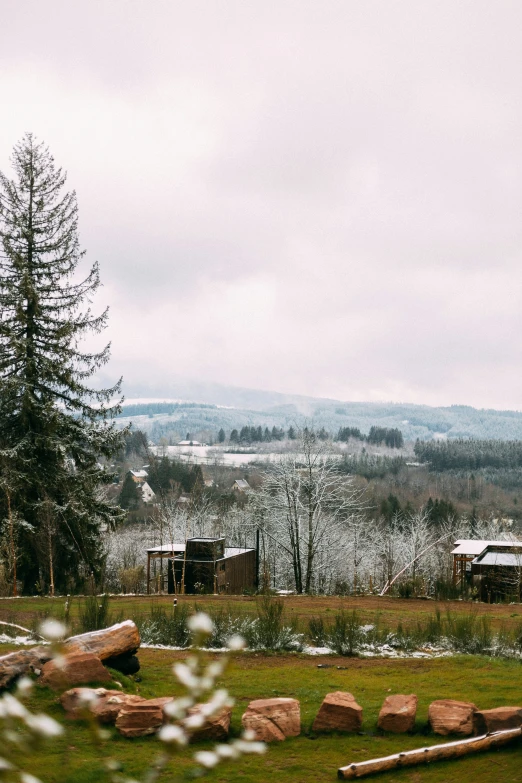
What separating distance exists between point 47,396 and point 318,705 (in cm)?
1578

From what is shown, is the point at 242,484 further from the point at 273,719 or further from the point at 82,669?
the point at 273,719

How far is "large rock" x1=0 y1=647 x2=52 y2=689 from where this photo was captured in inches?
282

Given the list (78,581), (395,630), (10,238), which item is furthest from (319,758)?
(10,238)

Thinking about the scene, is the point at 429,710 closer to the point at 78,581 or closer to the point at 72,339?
the point at 78,581

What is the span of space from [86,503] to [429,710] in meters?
16.1

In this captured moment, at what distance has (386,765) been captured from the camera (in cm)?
588

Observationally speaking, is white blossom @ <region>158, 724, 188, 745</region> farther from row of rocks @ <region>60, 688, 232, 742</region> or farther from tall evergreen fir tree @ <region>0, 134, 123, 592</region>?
tall evergreen fir tree @ <region>0, 134, 123, 592</region>

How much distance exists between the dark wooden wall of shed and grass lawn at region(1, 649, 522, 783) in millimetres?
14316

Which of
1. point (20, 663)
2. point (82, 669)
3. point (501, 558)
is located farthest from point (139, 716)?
point (501, 558)

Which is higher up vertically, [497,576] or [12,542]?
[12,542]

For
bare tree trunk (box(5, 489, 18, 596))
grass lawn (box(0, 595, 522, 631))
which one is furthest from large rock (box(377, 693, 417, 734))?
bare tree trunk (box(5, 489, 18, 596))

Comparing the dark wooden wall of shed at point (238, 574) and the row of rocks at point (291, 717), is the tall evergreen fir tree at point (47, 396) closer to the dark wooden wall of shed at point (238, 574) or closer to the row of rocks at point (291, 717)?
the dark wooden wall of shed at point (238, 574)

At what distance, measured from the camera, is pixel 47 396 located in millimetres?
21281

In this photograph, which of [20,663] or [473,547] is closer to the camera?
[20,663]
